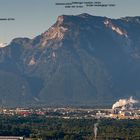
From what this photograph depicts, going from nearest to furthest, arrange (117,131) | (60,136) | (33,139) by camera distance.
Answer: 1. (33,139)
2. (60,136)
3. (117,131)

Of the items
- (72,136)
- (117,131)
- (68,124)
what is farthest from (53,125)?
(72,136)

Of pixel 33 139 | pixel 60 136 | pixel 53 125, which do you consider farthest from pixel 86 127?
pixel 33 139

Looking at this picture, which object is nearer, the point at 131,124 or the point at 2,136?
the point at 2,136

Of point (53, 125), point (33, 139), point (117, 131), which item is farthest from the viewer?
point (53, 125)

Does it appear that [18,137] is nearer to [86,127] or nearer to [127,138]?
[127,138]

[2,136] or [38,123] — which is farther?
[38,123]

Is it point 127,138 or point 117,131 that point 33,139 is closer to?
point 127,138
